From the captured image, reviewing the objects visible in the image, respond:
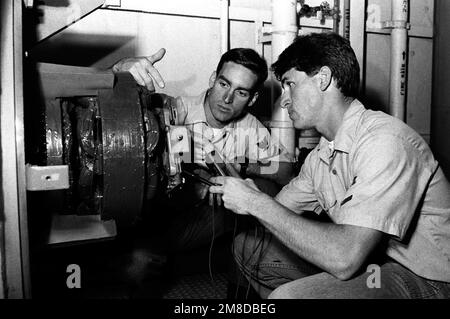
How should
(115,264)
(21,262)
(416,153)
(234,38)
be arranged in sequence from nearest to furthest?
(21,262) → (416,153) → (115,264) → (234,38)

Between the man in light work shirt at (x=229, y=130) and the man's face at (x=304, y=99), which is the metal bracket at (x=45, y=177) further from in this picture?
the man in light work shirt at (x=229, y=130)

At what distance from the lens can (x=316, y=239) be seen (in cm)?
107

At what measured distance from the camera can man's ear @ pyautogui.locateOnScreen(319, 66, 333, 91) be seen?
133 cm

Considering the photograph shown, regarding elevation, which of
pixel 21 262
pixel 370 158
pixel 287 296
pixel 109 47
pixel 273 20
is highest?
pixel 273 20

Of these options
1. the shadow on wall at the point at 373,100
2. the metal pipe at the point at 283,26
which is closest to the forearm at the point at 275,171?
the metal pipe at the point at 283,26

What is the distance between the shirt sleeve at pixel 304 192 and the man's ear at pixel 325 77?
10.8 inches

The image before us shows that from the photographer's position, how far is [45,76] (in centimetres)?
104

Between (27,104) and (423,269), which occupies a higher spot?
(27,104)

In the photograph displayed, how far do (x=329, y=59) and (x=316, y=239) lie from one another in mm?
565

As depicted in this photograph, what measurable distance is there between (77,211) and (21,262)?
0.20m

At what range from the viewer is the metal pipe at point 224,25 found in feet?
6.38
